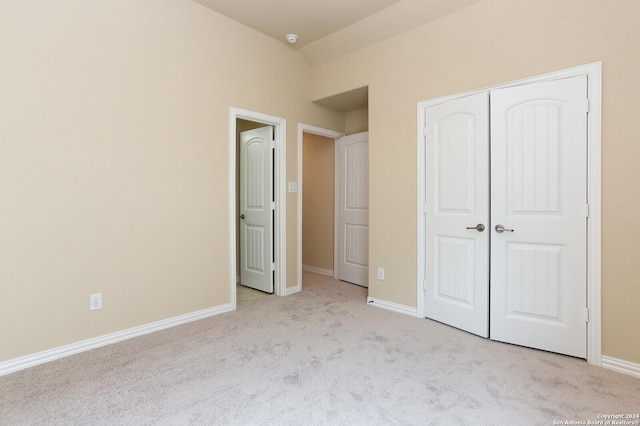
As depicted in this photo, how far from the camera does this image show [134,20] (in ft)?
8.86

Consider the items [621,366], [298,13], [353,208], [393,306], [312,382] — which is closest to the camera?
[312,382]

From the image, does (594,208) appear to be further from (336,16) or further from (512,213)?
(336,16)

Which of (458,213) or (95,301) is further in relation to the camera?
(458,213)

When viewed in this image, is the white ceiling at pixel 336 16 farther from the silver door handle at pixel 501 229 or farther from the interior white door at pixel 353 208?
the silver door handle at pixel 501 229

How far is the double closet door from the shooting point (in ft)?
7.72

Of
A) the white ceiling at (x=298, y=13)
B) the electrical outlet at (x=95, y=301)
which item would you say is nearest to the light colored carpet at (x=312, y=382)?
the electrical outlet at (x=95, y=301)

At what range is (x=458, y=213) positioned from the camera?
9.60 feet

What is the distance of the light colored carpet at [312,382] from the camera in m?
1.72

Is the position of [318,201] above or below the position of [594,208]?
above

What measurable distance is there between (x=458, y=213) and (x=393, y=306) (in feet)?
3.80

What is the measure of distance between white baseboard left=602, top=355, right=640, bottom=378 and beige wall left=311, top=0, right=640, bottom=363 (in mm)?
38

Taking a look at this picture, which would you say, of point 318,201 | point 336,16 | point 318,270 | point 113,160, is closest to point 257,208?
point 318,201

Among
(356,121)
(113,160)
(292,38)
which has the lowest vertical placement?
(113,160)

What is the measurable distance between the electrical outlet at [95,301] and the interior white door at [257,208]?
5.84 feet
